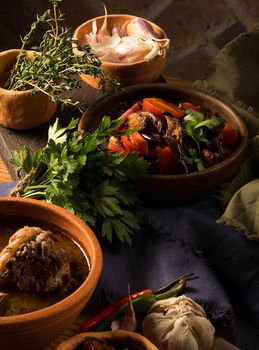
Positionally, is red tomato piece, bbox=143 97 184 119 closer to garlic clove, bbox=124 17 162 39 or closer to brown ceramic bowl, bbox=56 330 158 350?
garlic clove, bbox=124 17 162 39

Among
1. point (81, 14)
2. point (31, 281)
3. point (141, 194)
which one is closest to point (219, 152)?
point (141, 194)

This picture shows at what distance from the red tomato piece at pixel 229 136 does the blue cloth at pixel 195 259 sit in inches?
7.9

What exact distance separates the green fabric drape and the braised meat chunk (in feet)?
1.99

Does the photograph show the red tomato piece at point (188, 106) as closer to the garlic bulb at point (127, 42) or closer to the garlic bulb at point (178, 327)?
the garlic bulb at point (127, 42)

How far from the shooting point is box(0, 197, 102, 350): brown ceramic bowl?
1.35 metres

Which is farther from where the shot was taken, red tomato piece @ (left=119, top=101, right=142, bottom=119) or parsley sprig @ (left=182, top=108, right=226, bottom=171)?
red tomato piece @ (left=119, top=101, right=142, bottom=119)

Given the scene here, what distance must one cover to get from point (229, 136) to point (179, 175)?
9.6 inches

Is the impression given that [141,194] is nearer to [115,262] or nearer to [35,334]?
[115,262]

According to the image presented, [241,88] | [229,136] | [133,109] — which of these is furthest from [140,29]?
[229,136]

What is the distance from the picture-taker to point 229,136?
2.03 meters

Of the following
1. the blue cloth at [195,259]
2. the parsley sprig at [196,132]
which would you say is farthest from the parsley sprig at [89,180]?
the parsley sprig at [196,132]

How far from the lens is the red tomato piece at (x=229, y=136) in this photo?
2027mm

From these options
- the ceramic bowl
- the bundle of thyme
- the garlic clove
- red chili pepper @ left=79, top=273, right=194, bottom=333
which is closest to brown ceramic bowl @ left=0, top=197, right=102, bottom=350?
red chili pepper @ left=79, top=273, right=194, bottom=333

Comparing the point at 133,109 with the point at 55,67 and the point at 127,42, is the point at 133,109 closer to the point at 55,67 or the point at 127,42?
the point at 55,67
